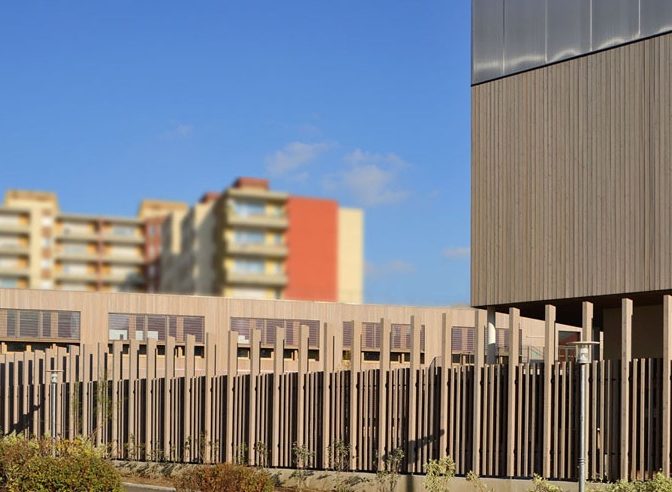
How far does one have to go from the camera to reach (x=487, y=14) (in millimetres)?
26844

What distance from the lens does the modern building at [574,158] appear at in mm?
23188

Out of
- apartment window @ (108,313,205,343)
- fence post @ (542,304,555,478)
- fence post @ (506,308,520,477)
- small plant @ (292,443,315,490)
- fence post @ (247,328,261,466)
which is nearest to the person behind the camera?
fence post @ (542,304,555,478)

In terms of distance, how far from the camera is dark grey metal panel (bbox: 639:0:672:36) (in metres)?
23.0

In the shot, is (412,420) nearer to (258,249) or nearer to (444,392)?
(444,392)

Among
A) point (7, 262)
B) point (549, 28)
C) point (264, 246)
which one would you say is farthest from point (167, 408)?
point (264, 246)

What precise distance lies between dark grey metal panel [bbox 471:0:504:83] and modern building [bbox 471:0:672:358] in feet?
0.09

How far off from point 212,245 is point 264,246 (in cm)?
51

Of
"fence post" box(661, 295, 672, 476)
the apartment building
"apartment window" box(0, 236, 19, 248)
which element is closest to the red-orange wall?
the apartment building

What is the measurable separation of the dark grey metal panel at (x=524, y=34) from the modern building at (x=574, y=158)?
3 cm

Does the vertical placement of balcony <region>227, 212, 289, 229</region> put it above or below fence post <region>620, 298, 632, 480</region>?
above

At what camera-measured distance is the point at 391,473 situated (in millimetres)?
23375

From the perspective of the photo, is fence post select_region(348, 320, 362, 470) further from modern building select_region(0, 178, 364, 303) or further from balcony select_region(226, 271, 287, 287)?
balcony select_region(226, 271, 287, 287)

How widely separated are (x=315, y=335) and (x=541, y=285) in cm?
2727

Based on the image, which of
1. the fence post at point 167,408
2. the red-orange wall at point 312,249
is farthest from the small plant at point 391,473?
the red-orange wall at point 312,249
